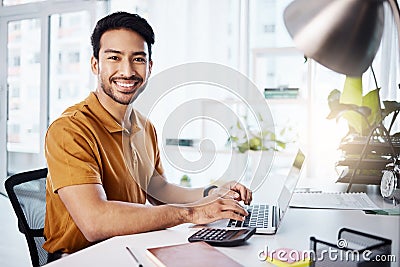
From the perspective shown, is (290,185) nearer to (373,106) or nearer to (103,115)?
(103,115)

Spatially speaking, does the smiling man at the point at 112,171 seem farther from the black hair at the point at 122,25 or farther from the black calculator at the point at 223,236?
the black calculator at the point at 223,236

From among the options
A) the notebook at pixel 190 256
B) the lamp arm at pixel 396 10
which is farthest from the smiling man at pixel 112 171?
the lamp arm at pixel 396 10

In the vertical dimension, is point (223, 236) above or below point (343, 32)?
below

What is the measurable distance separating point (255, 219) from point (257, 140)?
8.35 feet

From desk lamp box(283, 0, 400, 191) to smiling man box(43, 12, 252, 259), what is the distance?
59 centimetres

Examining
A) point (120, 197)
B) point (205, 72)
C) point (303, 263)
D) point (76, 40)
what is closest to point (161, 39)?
point (205, 72)

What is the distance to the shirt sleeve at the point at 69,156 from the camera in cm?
137

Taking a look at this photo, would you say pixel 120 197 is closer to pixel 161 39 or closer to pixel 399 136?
pixel 399 136

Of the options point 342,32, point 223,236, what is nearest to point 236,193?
point 223,236

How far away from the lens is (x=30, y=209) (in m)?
1.52

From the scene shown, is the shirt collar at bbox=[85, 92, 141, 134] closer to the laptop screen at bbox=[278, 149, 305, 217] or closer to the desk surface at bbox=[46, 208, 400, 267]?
the desk surface at bbox=[46, 208, 400, 267]

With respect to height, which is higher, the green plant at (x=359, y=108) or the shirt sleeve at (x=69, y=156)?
the green plant at (x=359, y=108)

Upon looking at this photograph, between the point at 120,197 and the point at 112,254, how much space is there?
0.55m

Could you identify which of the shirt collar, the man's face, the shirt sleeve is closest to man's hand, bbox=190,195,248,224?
the shirt sleeve
